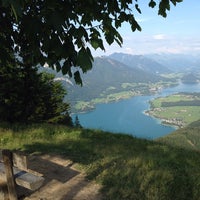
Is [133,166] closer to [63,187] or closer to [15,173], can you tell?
[63,187]

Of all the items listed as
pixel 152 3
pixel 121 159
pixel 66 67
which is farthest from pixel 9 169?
pixel 121 159

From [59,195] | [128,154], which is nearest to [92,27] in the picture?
[59,195]

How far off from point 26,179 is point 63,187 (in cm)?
277

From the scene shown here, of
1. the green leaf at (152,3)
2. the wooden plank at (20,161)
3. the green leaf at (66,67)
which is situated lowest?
the wooden plank at (20,161)

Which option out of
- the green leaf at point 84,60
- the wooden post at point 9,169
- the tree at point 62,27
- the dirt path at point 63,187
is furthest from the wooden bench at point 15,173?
the green leaf at point 84,60

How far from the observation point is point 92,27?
4664 millimetres

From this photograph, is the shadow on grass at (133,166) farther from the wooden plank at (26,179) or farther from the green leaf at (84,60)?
the green leaf at (84,60)

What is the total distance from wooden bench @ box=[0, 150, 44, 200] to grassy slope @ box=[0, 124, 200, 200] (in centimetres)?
273

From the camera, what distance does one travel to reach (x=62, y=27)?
12.5 ft

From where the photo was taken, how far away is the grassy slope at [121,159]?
9.55 meters

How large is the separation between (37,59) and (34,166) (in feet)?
22.1

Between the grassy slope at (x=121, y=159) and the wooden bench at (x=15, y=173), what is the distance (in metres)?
2.73

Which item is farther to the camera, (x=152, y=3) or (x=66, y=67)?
(x=152, y=3)

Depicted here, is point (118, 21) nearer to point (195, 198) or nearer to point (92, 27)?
point (92, 27)
